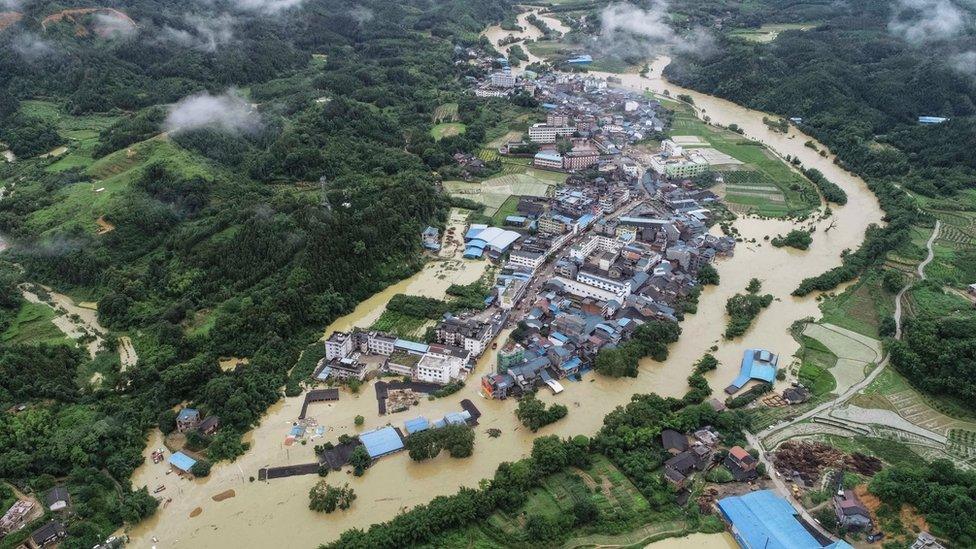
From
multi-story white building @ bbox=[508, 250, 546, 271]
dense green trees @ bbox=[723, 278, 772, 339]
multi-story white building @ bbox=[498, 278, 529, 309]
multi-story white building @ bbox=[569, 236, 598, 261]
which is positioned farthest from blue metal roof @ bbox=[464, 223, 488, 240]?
dense green trees @ bbox=[723, 278, 772, 339]

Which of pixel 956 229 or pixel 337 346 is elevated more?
pixel 956 229

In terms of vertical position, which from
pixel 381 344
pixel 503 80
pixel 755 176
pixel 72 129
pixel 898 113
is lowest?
pixel 72 129

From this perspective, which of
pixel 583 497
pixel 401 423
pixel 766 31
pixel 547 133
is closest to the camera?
pixel 583 497

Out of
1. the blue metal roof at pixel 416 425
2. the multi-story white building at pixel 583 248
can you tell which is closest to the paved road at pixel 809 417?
the blue metal roof at pixel 416 425

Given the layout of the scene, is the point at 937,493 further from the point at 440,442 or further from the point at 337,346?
the point at 337,346

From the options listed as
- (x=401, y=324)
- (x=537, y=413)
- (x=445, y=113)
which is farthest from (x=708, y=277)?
(x=445, y=113)

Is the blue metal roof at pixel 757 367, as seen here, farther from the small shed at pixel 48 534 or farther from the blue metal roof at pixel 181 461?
the small shed at pixel 48 534
